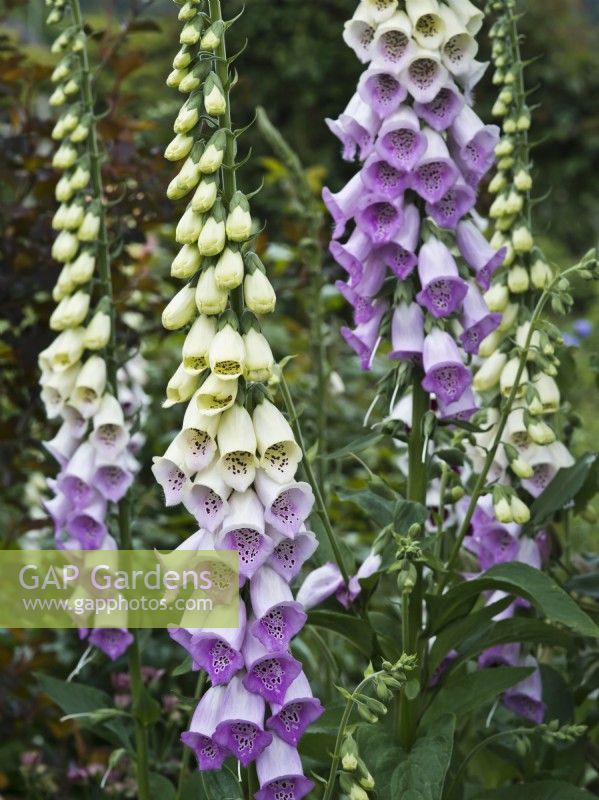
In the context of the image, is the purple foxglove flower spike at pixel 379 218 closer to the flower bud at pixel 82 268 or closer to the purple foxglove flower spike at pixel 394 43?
the purple foxglove flower spike at pixel 394 43

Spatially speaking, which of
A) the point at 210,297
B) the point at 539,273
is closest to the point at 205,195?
the point at 210,297

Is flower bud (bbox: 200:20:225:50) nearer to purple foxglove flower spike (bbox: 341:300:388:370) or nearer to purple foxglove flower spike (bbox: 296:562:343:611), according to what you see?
purple foxglove flower spike (bbox: 341:300:388:370)

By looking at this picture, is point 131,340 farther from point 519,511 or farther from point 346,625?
point 519,511

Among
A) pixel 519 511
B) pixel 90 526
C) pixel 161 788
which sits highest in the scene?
pixel 519 511

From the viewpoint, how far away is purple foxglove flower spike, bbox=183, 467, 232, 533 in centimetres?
→ 181

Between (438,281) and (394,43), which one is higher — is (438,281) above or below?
below

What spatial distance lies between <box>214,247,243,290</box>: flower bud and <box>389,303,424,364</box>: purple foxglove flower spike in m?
0.46

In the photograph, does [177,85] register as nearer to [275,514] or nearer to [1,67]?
[275,514]

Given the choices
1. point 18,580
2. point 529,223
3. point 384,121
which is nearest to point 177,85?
point 384,121

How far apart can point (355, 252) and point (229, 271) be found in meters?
0.49

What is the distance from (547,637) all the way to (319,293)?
1.47 m

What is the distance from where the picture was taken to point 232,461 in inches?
72.0

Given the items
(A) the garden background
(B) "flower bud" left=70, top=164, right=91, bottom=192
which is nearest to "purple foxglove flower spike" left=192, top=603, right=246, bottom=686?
(A) the garden background

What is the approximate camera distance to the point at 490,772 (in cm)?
283
